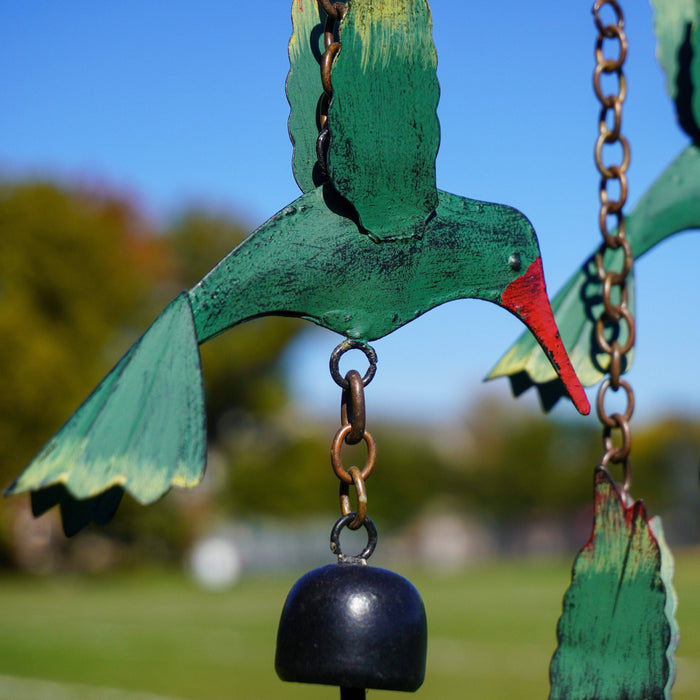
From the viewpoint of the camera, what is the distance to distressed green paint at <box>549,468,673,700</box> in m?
1.31

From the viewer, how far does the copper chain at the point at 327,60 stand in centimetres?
111

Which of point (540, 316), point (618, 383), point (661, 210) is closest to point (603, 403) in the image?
point (618, 383)

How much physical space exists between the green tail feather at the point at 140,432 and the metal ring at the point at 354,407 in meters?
0.18

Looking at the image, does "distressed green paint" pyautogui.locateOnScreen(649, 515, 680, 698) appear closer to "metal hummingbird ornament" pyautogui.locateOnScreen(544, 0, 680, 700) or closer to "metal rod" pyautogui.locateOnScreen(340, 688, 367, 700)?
"metal hummingbird ornament" pyautogui.locateOnScreen(544, 0, 680, 700)

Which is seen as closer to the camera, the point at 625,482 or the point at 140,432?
the point at 140,432

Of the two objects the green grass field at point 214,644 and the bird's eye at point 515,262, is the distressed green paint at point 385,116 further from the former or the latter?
the green grass field at point 214,644

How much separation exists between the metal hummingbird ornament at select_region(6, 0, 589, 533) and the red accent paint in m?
0.08

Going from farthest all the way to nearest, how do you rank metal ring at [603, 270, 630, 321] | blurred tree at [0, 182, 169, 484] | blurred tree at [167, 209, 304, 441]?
blurred tree at [167, 209, 304, 441] → blurred tree at [0, 182, 169, 484] → metal ring at [603, 270, 630, 321]

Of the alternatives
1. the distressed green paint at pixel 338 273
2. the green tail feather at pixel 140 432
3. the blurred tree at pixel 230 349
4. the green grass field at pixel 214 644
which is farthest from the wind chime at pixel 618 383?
the blurred tree at pixel 230 349

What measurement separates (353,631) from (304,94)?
66 centimetres

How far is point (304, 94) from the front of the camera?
1230 mm

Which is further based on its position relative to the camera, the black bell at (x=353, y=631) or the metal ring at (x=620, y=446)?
the metal ring at (x=620, y=446)

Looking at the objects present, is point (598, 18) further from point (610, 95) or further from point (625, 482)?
point (625, 482)

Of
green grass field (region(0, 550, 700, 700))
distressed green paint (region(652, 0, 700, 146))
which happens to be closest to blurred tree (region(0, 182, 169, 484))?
green grass field (region(0, 550, 700, 700))
